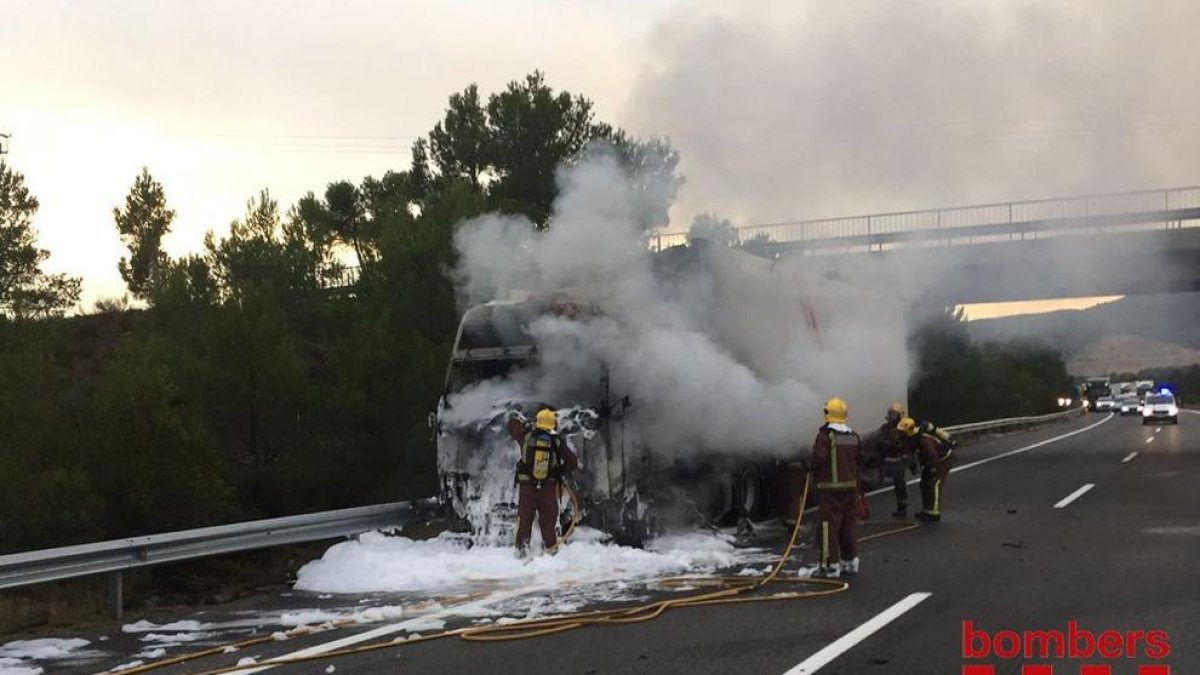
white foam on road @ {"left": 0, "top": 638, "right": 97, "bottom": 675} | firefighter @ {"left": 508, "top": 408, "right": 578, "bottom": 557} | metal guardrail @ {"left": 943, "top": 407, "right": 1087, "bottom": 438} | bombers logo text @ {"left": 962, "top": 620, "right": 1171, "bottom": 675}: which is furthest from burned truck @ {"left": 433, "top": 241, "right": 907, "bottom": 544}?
metal guardrail @ {"left": 943, "top": 407, "right": 1087, "bottom": 438}

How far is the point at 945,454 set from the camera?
46.3 ft

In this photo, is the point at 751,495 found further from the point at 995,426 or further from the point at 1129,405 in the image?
the point at 1129,405

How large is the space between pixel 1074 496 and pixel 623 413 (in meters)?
9.22

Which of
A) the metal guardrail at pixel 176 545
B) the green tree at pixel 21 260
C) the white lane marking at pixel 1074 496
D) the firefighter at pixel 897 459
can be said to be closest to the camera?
the metal guardrail at pixel 176 545

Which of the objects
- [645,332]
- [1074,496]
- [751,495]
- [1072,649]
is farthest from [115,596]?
[1074,496]

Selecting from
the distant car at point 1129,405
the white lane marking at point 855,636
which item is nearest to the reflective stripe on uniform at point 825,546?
the white lane marking at point 855,636

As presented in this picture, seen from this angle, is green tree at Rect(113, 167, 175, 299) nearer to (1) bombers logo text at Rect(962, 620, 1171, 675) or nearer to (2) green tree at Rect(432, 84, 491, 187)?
(2) green tree at Rect(432, 84, 491, 187)

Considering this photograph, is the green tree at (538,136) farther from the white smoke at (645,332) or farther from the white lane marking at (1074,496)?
the white lane marking at (1074,496)

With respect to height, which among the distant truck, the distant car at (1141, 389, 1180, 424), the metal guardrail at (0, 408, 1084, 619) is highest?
the metal guardrail at (0, 408, 1084, 619)

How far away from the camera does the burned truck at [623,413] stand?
1084 centimetres

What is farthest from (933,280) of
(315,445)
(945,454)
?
(315,445)

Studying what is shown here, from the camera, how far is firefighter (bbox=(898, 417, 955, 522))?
544 inches

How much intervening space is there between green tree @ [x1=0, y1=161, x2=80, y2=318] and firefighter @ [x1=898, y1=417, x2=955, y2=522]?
27.7m

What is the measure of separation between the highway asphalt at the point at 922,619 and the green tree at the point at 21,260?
95.3 ft
